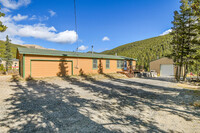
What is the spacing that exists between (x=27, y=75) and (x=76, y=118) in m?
10.2

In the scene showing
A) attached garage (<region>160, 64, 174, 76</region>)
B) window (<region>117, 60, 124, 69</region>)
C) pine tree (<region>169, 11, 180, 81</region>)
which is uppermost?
pine tree (<region>169, 11, 180, 81</region>)

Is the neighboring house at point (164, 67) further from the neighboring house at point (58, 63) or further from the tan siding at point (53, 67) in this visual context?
the tan siding at point (53, 67)

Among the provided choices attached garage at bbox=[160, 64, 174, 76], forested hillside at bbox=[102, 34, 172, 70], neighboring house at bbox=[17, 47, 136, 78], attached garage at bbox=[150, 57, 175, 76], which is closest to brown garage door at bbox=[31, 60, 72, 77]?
neighboring house at bbox=[17, 47, 136, 78]

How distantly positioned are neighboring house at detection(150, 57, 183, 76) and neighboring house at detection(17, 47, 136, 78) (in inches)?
Result: 485

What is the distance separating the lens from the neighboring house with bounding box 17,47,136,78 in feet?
37.6

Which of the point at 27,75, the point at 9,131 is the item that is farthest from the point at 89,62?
the point at 9,131

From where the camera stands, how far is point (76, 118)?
12.2 feet

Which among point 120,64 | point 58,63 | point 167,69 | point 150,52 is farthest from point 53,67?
point 150,52

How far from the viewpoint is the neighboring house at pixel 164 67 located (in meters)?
23.4

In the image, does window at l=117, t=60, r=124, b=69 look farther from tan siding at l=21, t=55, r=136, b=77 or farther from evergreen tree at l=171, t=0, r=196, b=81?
evergreen tree at l=171, t=0, r=196, b=81

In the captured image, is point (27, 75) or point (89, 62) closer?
point (27, 75)

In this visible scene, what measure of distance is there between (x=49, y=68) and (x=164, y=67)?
24.1m

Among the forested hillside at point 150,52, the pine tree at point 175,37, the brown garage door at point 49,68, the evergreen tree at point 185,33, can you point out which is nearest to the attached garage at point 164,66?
the forested hillside at point 150,52

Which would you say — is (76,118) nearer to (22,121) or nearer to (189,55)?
(22,121)
